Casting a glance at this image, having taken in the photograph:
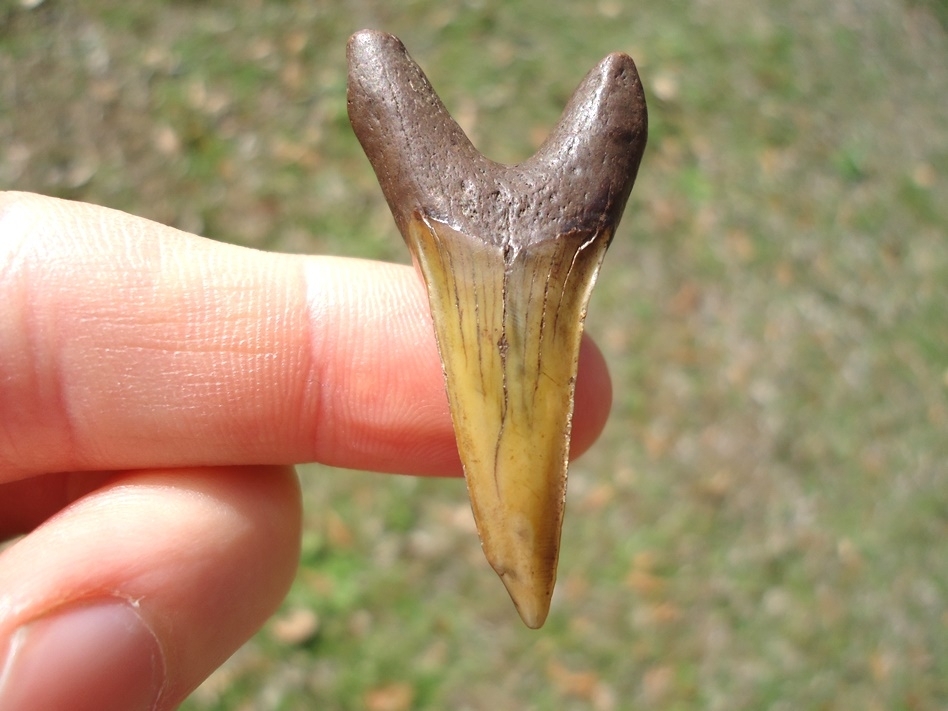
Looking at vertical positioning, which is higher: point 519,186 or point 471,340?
point 519,186

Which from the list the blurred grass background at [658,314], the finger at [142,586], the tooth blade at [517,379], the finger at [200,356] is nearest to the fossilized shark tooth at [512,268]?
the tooth blade at [517,379]

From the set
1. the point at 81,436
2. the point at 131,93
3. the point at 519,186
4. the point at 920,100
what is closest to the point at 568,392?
the point at 519,186

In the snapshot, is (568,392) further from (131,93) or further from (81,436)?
(131,93)

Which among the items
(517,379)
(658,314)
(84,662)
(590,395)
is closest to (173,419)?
(84,662)

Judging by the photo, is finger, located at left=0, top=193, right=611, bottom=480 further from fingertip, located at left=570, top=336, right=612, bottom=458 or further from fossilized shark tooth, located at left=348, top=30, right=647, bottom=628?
fossilized shark tooth, located at left=348, top=30, right=647, bottom=628

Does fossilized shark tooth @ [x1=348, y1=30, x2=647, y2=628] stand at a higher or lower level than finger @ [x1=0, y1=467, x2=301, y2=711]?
higher

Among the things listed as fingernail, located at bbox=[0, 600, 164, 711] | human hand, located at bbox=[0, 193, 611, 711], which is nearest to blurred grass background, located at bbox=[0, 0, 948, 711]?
human hand, located at bbox=[0, 193, 611, 711]
